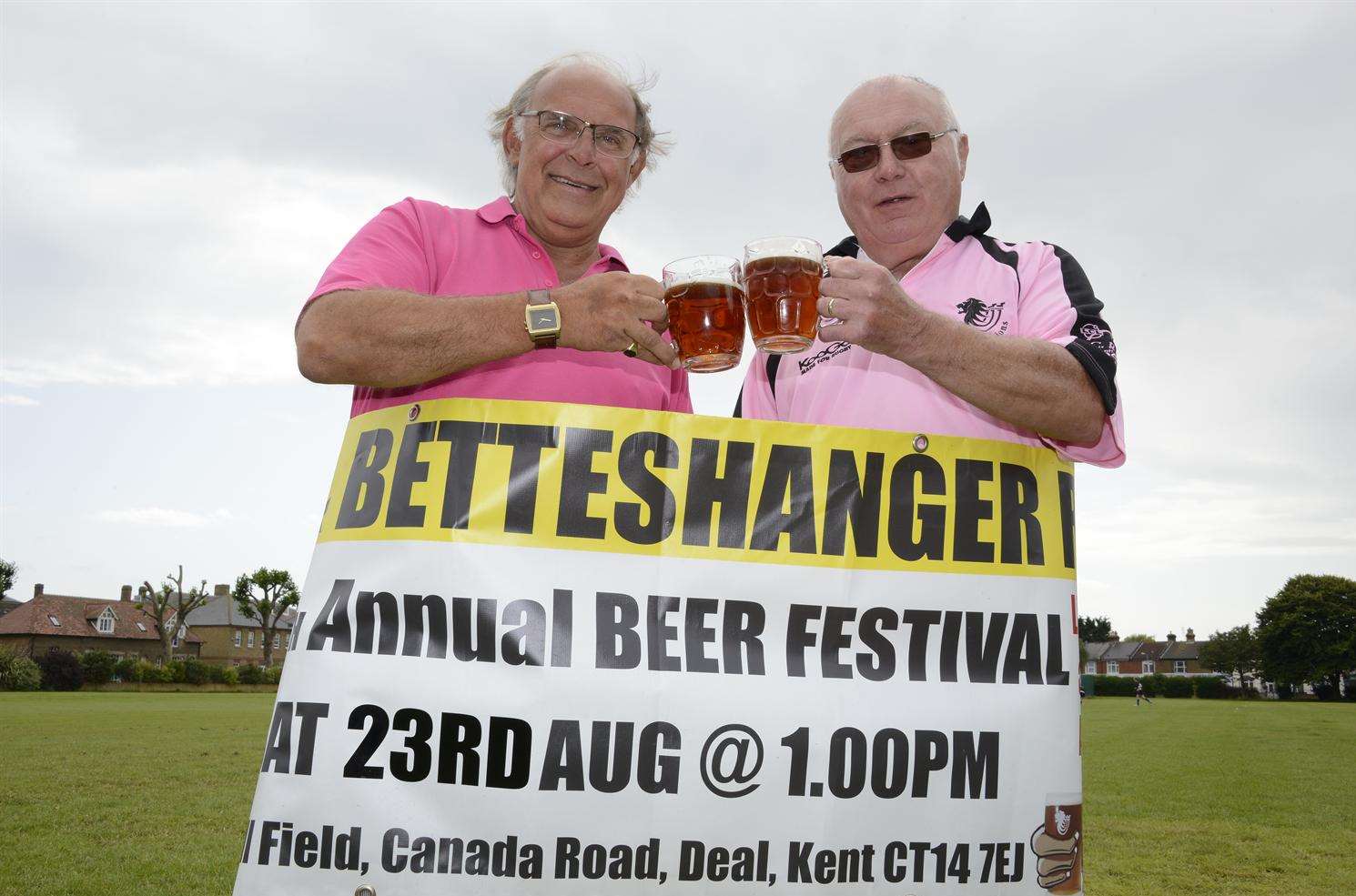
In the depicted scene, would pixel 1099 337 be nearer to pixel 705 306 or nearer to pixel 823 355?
pixel 823 355

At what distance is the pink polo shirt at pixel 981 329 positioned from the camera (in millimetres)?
3031

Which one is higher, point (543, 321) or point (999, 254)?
point (999, 254)

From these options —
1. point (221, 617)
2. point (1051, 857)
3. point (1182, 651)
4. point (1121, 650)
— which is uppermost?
point (1182, 651)

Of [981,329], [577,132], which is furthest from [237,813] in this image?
[981,329]

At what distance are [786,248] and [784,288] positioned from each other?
11cm

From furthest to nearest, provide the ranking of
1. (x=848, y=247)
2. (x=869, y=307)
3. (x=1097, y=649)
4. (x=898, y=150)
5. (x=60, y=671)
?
(x=1097, y=649)
(x=60, y=671)
(x=848, y=247)
(x=898, y=150)
(x=869, y=307)

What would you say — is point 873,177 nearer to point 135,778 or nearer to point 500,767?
point 500,767

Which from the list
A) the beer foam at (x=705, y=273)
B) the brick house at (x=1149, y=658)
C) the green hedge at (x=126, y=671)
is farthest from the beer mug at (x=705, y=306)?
the brick house at (x=1149, y=658)

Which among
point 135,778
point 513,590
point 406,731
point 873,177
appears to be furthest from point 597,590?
point 135,778

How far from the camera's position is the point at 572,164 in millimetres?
3713

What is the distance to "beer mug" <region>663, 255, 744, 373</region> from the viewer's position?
272 centimetres

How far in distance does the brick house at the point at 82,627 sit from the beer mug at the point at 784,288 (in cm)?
10318

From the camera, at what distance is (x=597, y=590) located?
2799 mm

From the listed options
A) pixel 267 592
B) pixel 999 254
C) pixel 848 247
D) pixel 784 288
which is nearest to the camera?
pixel 784 288
